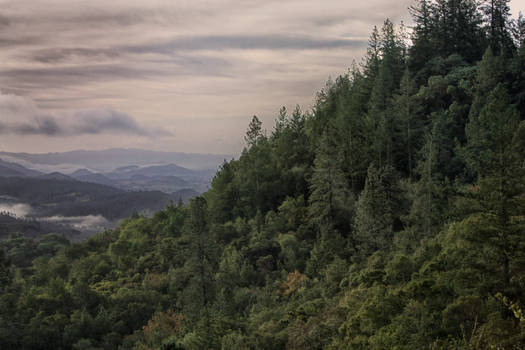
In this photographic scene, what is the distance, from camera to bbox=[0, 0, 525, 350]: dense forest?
15.2m

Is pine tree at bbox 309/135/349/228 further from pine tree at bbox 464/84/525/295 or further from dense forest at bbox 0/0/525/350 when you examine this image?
pine tree at bbox 464/84/525/295

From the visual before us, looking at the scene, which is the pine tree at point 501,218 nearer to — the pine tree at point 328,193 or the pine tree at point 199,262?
the pine tree at point 199,262

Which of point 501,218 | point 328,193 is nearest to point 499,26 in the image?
point 328,193

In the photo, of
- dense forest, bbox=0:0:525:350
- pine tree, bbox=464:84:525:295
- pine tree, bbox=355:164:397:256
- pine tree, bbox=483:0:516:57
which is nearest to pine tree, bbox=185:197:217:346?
dense forest, bbox=0:0:525:350

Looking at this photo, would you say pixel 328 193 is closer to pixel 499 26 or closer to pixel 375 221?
pixel 375 221

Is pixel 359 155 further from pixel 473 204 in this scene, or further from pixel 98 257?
pixel 98 257

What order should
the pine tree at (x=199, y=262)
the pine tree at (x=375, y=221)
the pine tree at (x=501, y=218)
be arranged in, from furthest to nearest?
the pine tree at (x=199, y=262) → the pine tree at (x=375, y=221) → the pine tree at (x=501, y=218)

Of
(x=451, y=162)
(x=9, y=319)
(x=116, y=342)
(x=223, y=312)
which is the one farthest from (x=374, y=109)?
(x=9, y=319)

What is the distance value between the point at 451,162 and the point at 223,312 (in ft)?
102

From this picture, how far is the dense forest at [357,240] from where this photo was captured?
15.2 metres

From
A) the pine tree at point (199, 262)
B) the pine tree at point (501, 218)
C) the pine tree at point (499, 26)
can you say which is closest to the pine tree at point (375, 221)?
the pine tree at point (199, 262)

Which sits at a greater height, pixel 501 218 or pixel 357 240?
pixel 501 218

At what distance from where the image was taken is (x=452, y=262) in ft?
60.3

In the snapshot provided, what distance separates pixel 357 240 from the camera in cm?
3647
